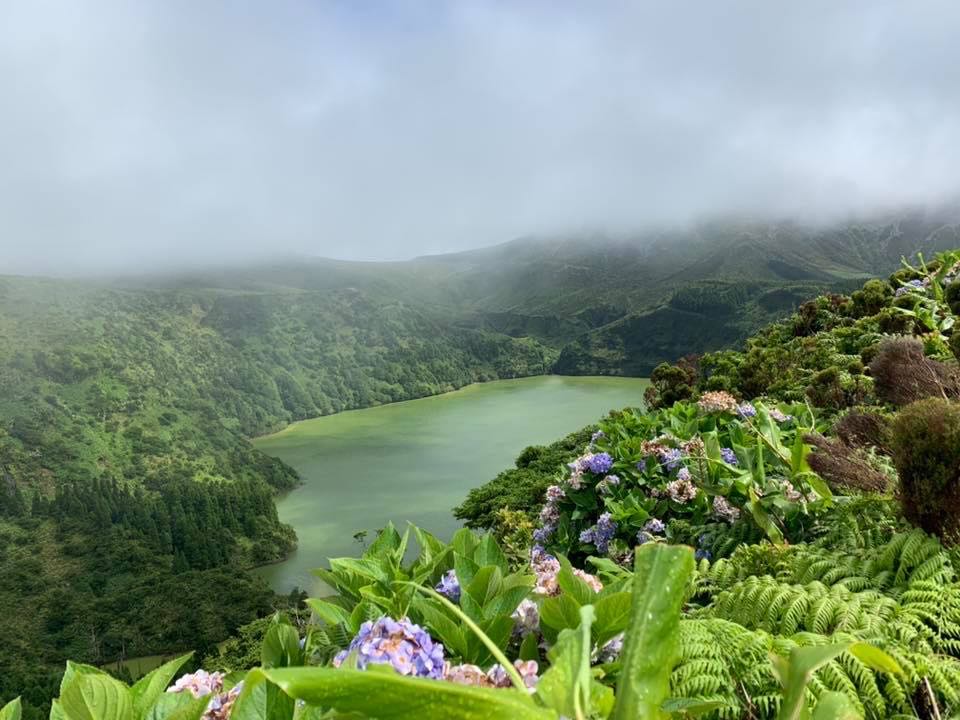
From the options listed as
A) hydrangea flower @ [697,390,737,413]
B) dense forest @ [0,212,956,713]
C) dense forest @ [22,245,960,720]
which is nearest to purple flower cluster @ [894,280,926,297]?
dense forest @ [22,245,960,720]

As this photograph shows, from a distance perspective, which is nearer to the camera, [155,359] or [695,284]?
[155,359]

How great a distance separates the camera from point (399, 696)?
501mm

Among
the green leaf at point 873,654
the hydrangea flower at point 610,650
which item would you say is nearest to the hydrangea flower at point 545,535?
the hydrangea flower at point 610,650

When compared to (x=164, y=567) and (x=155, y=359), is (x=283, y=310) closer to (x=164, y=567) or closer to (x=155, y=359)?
(x=155, y=359)

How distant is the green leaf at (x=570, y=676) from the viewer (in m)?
0.54

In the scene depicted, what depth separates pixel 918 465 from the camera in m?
2.29

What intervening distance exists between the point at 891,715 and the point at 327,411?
374ft

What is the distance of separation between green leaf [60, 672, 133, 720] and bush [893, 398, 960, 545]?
8.64 ft

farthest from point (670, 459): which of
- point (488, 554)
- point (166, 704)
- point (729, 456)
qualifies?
point (166, 704)

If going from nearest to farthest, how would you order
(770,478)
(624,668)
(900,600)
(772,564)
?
(624,668), (900,600), (772,564), (770,478)

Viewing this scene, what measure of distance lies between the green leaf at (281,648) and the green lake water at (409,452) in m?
39.1

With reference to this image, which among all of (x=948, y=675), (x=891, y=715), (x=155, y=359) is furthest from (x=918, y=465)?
(x=155, y=359)

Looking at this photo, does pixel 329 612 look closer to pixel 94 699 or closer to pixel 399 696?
pixel 94 699

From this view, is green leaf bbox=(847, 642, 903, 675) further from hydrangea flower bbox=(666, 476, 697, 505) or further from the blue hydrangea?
the blue hydrangea
